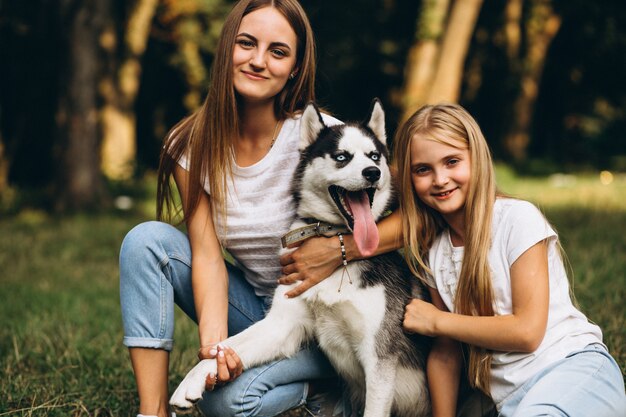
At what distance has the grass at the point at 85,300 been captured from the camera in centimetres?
309

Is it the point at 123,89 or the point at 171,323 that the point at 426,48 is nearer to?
the point at 123,89

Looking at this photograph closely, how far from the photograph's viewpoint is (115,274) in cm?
573

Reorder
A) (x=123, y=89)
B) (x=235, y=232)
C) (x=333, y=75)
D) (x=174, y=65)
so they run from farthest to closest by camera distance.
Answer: (x=333, y=75)
(x=174, y=65)
(x=123, y=89)
(x=235, y=232)

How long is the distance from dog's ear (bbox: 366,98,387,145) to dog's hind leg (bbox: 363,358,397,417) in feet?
3.15

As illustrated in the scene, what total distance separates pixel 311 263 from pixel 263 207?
36cm

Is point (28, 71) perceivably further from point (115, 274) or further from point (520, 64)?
point (520, 64)

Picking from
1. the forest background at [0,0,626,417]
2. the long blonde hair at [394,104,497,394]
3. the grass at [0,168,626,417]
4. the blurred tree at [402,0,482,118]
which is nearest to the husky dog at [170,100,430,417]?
the long blonde hair at [394,104,497,394]

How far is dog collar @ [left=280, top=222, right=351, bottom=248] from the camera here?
2834 millimetres

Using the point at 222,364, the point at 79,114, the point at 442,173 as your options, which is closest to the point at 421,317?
the point at 442,173

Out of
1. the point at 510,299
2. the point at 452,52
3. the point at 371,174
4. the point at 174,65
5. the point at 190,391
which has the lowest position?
the point at 190,391

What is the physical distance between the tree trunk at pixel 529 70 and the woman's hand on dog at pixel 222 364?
13143 millimetres

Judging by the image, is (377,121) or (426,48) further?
(426,48)

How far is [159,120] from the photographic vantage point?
1711 cm

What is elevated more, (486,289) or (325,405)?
(486,289)
